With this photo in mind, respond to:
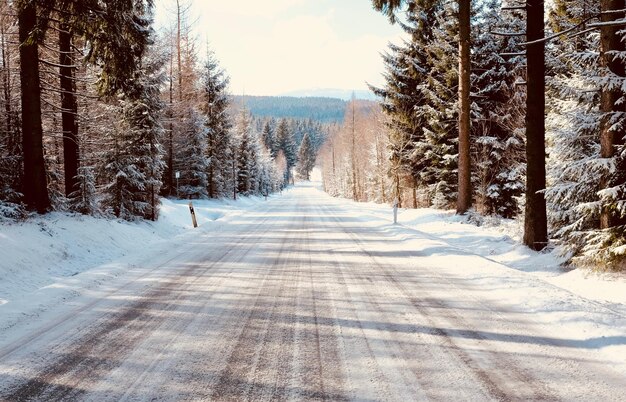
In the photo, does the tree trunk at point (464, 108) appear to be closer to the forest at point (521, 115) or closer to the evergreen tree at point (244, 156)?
the forest at point (521, 115)

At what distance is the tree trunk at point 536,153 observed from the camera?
8.22 meters

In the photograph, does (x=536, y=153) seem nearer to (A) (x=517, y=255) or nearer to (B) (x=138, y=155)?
(A) (x=517, y=255)

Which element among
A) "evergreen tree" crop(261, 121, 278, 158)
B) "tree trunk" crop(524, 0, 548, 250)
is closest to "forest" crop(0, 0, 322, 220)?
"tree trunk" crop(524, 0, 548, 250)

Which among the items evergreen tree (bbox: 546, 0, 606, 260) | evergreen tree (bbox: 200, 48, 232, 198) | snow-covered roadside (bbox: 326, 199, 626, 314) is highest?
evergreen tree (bbox: 200, 48, 232, 198)

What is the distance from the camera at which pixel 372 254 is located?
8.71m

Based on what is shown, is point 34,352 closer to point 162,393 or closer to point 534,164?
point 162,393

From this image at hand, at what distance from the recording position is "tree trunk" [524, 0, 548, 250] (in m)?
8.22

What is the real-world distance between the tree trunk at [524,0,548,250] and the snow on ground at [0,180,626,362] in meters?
0.47

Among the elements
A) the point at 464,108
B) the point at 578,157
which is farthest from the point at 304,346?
the point at 464,108

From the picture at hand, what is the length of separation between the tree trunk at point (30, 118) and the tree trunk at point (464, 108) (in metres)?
12.8

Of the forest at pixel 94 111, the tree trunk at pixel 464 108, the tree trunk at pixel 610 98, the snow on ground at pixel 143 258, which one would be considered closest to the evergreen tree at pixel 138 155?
the forest at pixel 94 111

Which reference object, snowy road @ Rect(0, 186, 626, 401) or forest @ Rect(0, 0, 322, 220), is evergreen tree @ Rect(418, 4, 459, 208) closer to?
forest @ Rect(0, 0, 322, 220)

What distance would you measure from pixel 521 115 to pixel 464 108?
3.13 m

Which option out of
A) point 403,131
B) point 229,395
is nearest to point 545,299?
point 229,395
